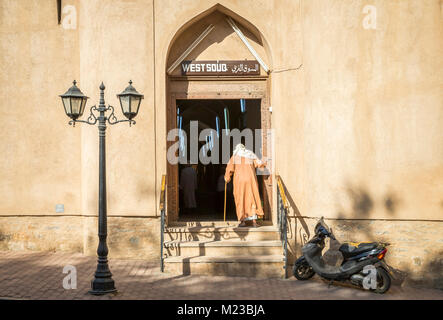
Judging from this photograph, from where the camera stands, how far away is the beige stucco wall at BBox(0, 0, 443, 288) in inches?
377

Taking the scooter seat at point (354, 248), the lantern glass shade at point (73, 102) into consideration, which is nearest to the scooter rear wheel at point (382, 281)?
the scooter seat at point (354, 248)

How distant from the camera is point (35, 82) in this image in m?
11.3

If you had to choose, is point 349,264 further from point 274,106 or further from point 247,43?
point 247,43

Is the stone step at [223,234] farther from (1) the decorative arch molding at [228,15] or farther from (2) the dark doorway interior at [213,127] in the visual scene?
(1) the decorative arch molding at [228,15]

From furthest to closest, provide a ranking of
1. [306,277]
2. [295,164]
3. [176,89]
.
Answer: [176,89] < [295,164] < [306,277]

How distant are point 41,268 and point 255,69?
560cm

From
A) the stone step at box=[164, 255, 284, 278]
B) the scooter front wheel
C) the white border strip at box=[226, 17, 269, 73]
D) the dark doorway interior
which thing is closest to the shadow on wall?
the scooter front wheel

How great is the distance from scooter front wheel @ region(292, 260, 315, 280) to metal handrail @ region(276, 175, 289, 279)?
0.56ft

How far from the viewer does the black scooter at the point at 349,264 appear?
8.70 m

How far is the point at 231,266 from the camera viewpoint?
31.4 feet

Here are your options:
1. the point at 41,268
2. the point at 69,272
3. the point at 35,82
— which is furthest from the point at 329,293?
the point at 35,82

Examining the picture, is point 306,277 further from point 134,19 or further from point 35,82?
point 35,82

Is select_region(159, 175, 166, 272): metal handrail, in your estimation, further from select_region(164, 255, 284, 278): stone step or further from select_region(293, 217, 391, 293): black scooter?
select_region(293, 217, 391, 293): black scooter

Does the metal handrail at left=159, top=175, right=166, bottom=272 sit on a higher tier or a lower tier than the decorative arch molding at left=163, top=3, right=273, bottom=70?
lower
